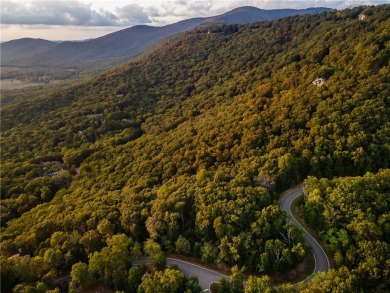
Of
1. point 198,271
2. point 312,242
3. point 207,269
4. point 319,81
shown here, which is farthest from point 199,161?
point 319,81

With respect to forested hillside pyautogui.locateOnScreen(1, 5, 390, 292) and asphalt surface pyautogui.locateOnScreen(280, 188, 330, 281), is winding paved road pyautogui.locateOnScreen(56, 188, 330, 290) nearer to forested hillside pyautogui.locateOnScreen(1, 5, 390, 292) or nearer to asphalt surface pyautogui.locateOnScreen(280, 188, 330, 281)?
asphalt surface pyautogui.locateOnScreen(280, 188, 330, 281)

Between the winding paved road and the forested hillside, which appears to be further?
the forested hillside

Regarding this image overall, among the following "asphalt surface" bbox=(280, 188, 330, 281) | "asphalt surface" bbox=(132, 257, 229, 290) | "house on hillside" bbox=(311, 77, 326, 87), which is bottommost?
"asphalt surface" bbox=(132, 257, 229, 290)

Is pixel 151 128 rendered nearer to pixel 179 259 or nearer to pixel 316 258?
pixel 179 259

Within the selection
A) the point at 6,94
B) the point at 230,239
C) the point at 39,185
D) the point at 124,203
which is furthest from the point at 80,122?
the point at 6,94

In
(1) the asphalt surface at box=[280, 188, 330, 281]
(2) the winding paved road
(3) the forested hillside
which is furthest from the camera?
(3) the forested hillside

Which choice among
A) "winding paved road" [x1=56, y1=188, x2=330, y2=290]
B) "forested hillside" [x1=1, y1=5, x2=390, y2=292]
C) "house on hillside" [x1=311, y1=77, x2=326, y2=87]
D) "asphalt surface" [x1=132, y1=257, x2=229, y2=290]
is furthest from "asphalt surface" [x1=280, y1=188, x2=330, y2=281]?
"house on hillside" [x1=311, y1=77, x2=326, y2=87]

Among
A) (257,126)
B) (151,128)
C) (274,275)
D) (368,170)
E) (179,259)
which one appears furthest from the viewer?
(151,128)
